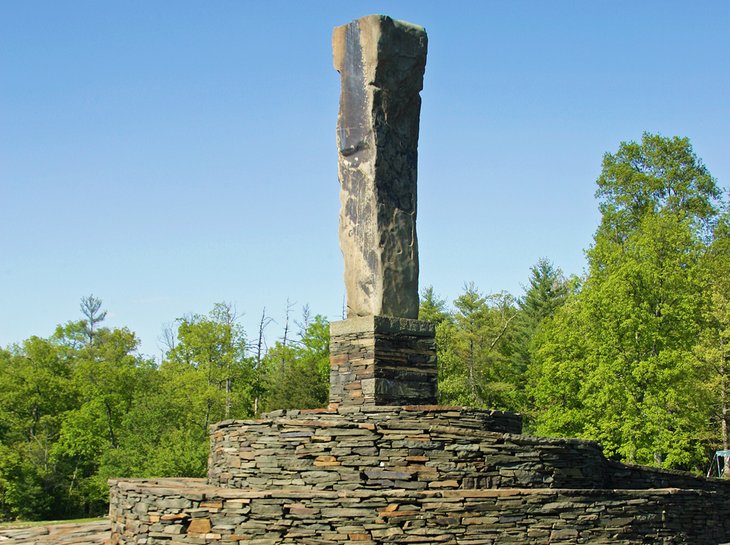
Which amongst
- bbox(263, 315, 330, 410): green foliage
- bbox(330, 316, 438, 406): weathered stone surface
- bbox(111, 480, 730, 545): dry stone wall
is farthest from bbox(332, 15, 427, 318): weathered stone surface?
bbox(263, 315, 330, 410): green foliage

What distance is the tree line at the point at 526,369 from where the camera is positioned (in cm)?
2144

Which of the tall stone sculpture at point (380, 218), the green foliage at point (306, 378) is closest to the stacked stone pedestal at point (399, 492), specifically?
the tall stone sculpture at point (380, 218)

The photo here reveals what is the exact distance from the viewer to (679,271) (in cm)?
2203

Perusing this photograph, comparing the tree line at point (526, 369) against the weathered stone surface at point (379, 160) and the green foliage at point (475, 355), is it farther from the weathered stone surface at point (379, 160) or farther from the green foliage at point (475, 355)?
the weathered stone surface at point (379, 160)

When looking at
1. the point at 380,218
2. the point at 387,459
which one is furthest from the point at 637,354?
the point at 387,459

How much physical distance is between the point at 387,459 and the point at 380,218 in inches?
147

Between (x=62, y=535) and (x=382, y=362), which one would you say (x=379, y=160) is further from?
(x=62, y=535)

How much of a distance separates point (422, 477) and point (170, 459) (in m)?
14.9

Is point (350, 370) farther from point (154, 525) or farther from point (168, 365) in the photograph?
point (168, 365)

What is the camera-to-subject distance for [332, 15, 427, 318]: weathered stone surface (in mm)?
12352

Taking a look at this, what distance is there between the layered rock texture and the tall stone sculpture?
2cm

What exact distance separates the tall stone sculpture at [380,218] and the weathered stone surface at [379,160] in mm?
14

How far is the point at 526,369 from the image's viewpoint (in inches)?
1404

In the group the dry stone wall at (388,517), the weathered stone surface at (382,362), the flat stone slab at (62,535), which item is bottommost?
the flat stone slab at (62,535)
